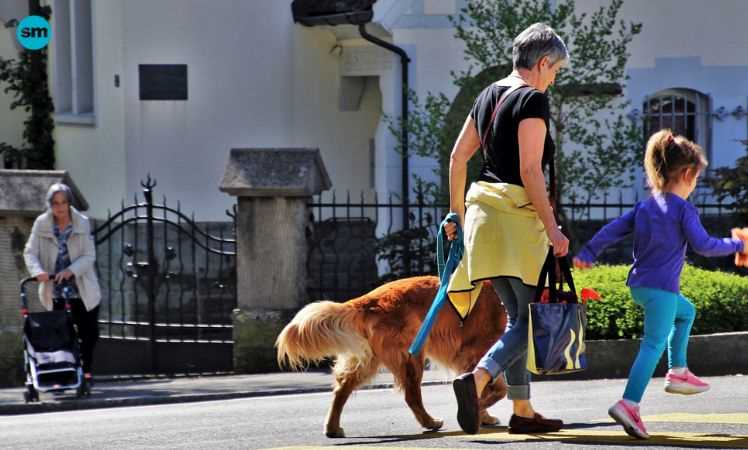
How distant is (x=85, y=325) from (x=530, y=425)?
557cm

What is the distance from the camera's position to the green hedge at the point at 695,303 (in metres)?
11.5

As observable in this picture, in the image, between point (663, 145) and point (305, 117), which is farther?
point (305, 117)

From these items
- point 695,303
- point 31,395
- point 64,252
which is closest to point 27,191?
point 64,252

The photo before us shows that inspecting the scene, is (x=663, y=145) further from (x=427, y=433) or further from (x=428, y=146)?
(x=428, y=146)

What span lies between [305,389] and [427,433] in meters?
3.65

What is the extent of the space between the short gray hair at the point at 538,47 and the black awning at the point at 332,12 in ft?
35.2

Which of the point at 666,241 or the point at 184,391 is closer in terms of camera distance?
the point at 666,241

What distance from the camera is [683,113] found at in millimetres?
19547

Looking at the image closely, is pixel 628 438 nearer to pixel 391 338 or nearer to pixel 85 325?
pixel 391 338

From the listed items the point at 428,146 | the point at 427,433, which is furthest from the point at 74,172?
the point at 427,433

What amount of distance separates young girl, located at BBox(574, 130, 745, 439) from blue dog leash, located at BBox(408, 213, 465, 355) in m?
0.63

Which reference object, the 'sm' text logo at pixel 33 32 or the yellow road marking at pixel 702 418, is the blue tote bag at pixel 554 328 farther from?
the 'sm' text logo at pixel 33 32

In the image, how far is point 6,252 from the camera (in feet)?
44.7

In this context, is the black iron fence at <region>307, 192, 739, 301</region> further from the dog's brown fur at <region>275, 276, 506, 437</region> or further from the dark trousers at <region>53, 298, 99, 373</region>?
the dog's brown fur at <region>275, 276, 506, 437</region>
